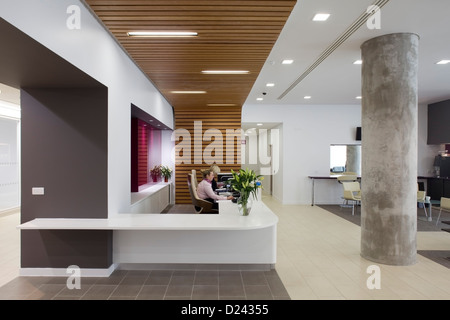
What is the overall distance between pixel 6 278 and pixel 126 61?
3509 millimetres

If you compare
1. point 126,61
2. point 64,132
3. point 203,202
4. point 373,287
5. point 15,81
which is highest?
point 126,61

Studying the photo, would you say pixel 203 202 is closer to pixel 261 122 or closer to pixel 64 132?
pixel 64 132

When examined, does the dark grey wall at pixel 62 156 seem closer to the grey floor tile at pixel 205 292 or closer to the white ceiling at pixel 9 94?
the grey floor tile at pixel 205 292

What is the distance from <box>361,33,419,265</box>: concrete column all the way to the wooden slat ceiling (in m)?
1.87

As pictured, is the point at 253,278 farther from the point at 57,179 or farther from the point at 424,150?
the point at 424,150

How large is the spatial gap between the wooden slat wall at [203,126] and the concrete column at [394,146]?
5962mm

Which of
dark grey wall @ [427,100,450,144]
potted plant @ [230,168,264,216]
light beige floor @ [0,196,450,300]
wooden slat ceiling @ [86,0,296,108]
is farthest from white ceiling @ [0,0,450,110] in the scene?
light beige floor @ [0,196,450,300]

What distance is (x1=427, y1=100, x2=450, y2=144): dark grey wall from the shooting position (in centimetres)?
948

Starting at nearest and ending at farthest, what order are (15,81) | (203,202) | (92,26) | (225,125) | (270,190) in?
1. (92,26)
2. (15,81)
3. (203,202)
4. (225,125)
5. (270,190)

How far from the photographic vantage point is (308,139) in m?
10.6

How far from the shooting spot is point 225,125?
33.6 ft

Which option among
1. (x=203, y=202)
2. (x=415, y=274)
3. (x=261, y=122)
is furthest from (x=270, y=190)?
(x=415, y=274)

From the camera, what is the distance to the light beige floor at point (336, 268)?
3.62m

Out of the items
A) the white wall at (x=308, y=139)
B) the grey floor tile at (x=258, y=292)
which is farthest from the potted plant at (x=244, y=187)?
the white wall at (x=308, y=139)
